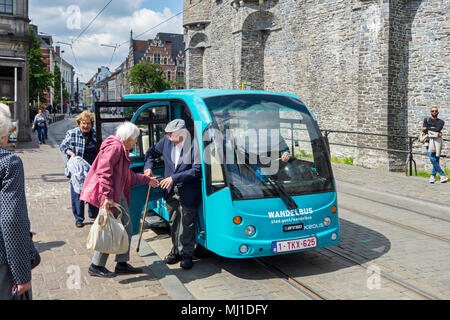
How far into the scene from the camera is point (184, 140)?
17.5 ft

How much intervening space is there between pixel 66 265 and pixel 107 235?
1.03 m

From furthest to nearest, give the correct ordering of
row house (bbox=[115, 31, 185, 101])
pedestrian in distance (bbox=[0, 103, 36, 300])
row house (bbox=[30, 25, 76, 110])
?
row house (bbox=[30, 25, 76, 110]), row house (bbox=[115, 31, 185, 101]), pedestrian in distance (bbox=[0, 103, 36, 300])

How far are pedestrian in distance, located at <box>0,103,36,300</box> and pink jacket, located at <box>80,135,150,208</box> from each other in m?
2.02

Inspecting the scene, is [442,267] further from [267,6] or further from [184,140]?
[267,6]

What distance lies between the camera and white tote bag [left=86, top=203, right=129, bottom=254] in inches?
179

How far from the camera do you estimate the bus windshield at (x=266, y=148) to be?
507 centimetres

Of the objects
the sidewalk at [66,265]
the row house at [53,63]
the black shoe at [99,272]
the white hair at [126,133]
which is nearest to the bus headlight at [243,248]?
the sidewalk at [66,265]

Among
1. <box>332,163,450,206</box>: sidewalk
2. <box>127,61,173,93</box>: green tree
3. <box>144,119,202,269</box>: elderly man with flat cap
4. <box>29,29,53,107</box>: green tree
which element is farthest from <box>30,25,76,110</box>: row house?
<box>144,119,202,269</box>: elderly man with flat cap

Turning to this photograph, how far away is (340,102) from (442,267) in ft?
48.6

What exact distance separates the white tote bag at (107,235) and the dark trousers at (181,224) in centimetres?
83

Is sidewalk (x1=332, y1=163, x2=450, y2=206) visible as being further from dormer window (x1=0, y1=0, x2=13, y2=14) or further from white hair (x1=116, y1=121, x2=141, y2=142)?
dormer window (x1=0, y1=0, x2=13, y2=14)

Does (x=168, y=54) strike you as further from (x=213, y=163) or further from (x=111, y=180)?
(x=111, y=180)

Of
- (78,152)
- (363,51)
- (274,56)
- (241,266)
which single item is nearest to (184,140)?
(241,266)

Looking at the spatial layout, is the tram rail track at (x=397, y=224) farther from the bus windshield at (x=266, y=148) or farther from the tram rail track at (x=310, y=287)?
the bus windshield at (x=266, y=148)
